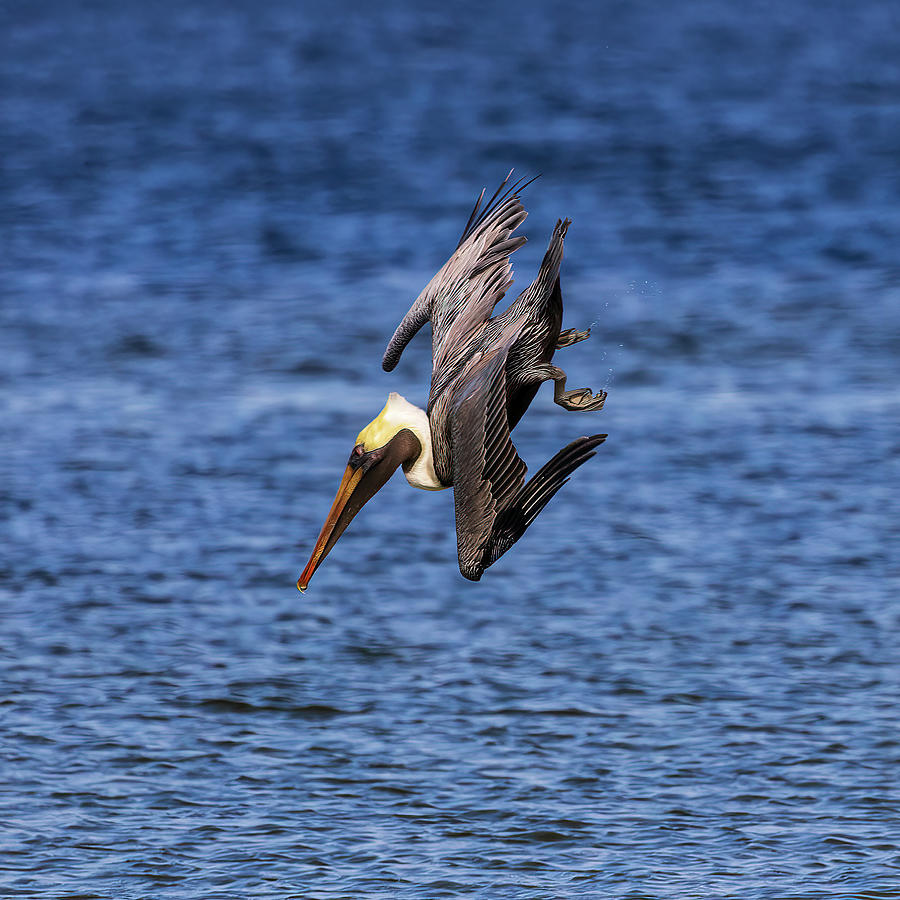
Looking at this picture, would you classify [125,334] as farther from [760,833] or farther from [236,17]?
[236,17]

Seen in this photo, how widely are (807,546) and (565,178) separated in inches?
535

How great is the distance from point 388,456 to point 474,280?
0.92 meters

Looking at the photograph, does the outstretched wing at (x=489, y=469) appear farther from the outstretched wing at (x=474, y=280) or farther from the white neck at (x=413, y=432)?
the outstretched wing at (x=474, y=280)

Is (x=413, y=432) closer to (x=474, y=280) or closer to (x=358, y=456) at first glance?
(x=358, y=456)

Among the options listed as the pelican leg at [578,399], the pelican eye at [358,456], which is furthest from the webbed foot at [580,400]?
A: the pelican eye at [358,456]

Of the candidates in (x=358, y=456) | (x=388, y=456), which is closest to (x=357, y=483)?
(x=358, y=456)

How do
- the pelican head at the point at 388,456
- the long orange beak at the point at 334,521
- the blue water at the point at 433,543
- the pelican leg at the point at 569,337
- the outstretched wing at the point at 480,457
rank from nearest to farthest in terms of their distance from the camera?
the outstretched wing at the point at 480,457, the pelican head at the point at 388,456, the long orange beak at the point at 334,521, the pelican leg at the point at 569,337, the blue water at the point at 433,543

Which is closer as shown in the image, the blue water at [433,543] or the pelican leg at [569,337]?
the pelican leg at [569,337]

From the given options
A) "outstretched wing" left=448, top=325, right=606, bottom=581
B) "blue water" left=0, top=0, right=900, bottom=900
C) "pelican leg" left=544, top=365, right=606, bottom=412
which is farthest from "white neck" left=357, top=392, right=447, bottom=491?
"blue water" left=0, top=0, right=900, bottom=900

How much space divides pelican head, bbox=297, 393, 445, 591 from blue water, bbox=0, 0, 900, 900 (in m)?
4.20

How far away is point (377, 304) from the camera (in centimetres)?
2248

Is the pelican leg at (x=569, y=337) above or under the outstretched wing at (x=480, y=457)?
above

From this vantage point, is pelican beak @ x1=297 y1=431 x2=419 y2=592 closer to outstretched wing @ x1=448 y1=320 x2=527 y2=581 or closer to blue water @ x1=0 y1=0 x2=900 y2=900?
outstretched wing @ x1=448 y1=320 x2=527 y2=581

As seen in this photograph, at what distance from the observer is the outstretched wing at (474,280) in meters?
7.66
